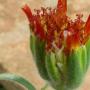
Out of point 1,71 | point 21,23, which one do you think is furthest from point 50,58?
point 21,23

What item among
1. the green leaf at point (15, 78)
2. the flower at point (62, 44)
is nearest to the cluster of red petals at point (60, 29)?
the flower at point (62, 44)

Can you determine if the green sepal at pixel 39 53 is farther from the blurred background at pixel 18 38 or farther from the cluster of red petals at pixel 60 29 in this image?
the blurred background at pixel 18 38

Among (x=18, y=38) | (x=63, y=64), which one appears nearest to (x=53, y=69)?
(x=63, y=64)

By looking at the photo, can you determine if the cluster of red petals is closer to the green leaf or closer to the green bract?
the green bract

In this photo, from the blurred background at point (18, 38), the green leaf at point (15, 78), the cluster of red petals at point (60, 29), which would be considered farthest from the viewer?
the blurred background at point (18, 38)

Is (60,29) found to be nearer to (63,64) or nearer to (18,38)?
(63,64)

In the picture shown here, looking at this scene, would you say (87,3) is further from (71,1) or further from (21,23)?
(21,23)
